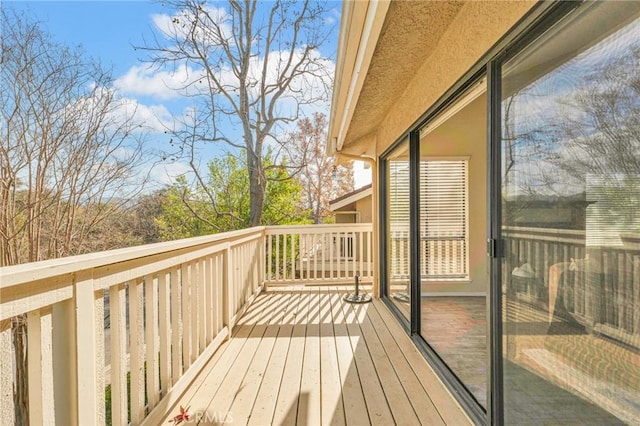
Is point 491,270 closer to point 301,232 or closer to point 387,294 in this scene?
point 387,294

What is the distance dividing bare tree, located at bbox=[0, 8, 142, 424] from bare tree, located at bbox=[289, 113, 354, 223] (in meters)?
6.01

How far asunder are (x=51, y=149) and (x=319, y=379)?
5.37m

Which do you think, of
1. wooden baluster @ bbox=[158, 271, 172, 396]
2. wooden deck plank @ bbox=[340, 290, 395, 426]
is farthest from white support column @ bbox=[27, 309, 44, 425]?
wooden deck plank @ bbox=[340, 290, 395, 426]

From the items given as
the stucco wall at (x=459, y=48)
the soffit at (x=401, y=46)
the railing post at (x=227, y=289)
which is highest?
the soffit at (x=401, y=46)

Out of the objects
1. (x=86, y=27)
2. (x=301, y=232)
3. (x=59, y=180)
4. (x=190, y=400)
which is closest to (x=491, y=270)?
(x=190, y=400)

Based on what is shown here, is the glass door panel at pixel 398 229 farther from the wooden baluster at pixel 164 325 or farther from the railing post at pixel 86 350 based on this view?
the railing post at pixel 86 350

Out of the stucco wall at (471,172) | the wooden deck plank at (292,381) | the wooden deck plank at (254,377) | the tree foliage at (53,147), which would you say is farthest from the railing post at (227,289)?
the tree foliage at (53,147)

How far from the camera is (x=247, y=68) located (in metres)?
9.88

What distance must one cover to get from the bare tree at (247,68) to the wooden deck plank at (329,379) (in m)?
6.77

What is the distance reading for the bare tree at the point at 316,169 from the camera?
1241 cm

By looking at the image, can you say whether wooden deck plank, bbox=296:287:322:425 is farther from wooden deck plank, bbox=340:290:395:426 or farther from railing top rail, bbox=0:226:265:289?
railing top rail, bbox=0:226:265:289

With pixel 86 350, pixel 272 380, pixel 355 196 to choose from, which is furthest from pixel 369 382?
pixel 355 196

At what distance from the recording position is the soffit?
76.3 inches

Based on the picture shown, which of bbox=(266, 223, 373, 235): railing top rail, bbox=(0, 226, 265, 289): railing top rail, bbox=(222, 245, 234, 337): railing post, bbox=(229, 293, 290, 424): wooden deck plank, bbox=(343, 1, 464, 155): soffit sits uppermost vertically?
bbox=(343, 1, 464, 155): soffit
